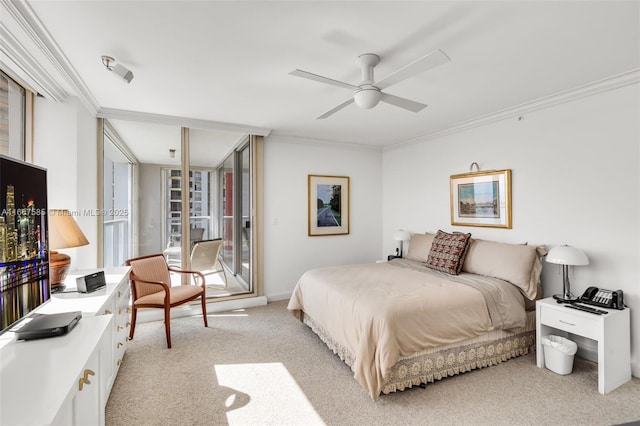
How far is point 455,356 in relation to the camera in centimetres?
247

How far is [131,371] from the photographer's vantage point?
8.40ft

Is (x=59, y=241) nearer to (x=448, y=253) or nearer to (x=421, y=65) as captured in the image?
(x=421, y=65)

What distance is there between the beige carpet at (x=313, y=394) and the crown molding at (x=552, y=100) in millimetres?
2470

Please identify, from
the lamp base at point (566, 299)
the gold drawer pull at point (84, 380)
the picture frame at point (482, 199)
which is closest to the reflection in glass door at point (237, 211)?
the picture frame at point (482, 199)

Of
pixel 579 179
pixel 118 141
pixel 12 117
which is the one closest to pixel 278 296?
pixel 118 141

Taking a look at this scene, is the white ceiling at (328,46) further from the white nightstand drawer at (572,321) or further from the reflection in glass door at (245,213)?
the white nightstand drawer at (572,321)

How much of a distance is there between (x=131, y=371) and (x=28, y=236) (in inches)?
66.3

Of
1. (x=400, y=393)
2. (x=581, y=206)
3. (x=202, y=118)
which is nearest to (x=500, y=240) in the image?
(x=581, y=206)

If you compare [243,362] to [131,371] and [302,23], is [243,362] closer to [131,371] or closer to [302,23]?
[131,371]

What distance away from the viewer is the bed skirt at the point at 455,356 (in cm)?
228

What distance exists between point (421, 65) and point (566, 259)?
7.06 ft

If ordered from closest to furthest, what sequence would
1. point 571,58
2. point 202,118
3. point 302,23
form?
point 302,23 → point 571,58 → point 202,118

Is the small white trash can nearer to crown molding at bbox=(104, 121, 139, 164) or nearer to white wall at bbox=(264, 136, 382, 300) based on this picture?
white wall at bbox=(264, 136, 382, 300)

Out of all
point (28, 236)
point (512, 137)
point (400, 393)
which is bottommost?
point (400, 393)
